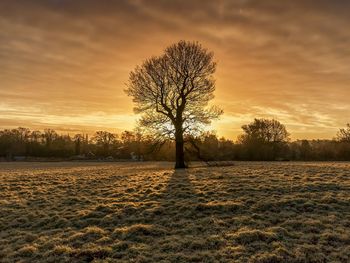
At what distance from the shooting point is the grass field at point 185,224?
10.5 m

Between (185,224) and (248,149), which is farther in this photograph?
(248,149)

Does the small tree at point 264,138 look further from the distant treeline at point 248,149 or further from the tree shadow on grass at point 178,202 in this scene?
the tree shadow on grass at point 178,202

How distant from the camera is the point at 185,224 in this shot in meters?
13.5

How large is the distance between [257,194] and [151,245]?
833cm

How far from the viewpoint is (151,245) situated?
37.4 feet

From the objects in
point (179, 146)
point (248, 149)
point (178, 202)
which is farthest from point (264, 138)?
point (178, 202)

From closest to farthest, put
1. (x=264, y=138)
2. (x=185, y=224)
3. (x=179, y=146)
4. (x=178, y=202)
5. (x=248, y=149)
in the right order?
(x=185, y=224) < (x=178, y=202) < (x=179, y=146) < (x=248, y=149) < (x=264, y=138)

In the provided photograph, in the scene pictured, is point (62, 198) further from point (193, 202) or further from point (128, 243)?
point (128, 243)

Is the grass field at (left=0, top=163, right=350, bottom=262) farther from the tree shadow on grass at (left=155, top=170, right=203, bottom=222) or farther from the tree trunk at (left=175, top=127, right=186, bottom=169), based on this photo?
the tree trunk at (left=175, top=127, right=186, bottom=169)

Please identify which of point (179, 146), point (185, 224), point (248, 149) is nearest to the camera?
point (185, 224)

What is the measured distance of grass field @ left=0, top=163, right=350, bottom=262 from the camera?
10469 millimetres

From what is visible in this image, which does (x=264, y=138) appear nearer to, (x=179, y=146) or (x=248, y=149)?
(x=248, y=149)

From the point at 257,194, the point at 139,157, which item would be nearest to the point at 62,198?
the point at 257,194

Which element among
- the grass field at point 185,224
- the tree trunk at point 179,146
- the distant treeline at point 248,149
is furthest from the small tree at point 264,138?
the grass field at point 185,224
